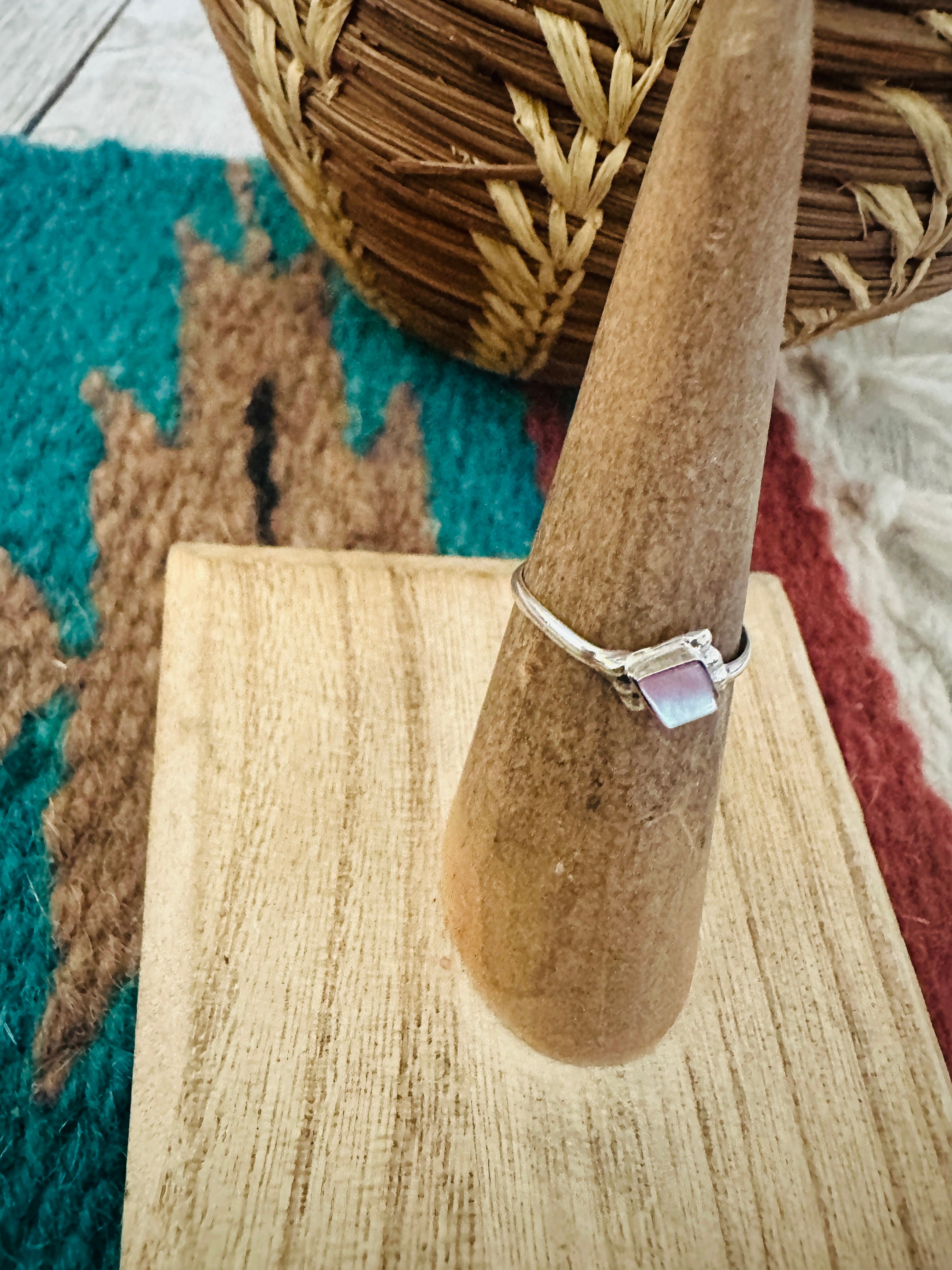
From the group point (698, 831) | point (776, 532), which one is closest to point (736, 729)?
point (698, 831)

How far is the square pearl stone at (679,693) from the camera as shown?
0.91 ft

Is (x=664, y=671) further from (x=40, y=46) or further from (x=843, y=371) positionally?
(x=40, y=46)

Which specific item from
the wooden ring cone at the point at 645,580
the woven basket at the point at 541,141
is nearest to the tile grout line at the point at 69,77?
A: the woven basket at the point at 541,141

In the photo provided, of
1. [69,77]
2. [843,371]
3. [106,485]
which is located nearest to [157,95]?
[69,77]

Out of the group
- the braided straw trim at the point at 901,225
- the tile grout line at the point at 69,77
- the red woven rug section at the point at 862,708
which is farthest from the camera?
the tile grout line at the point at 69,77

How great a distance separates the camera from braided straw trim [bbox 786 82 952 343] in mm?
354

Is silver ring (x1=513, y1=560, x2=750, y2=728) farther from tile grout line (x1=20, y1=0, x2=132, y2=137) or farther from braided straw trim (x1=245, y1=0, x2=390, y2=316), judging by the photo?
tile grout line (x1=20, y1=0, x2=132, y2=137)

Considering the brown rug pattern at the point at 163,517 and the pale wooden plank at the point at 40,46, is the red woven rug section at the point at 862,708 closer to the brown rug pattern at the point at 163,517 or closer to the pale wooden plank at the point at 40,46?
the brown rug pattern at the point at 163,517

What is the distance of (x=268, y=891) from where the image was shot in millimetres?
365

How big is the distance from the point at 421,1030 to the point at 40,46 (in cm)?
83

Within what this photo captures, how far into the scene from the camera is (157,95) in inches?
31.9

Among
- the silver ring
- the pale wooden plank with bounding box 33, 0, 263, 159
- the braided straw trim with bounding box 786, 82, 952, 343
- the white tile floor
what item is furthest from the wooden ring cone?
the pale wooden plank with bounding box 33, 0, 263, 159

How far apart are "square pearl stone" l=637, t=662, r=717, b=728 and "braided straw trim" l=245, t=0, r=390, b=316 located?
0.91ft

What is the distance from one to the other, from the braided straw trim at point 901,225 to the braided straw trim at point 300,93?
201 mm
